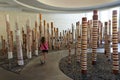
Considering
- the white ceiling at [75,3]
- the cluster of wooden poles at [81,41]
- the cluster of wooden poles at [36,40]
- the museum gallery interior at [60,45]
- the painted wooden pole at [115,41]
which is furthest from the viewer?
the white ceiling at [75,3]

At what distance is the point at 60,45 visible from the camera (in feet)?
49.3

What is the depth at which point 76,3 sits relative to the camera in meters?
16.2

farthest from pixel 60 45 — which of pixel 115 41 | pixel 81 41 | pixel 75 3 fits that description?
pixel 115 41

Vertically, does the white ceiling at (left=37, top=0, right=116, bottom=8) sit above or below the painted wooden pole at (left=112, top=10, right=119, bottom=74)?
above

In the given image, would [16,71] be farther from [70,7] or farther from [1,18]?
[70,7]

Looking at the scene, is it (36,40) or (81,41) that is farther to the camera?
(36,40)

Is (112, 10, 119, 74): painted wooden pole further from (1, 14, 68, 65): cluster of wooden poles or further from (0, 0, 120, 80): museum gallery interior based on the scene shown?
(1, 14, 68, 65): cluster of wooden poles

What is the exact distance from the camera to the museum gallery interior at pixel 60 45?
20.1ft

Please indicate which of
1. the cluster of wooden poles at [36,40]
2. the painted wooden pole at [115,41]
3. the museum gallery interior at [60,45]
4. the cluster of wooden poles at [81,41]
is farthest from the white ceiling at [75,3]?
the painted wooden pole at [115,41]

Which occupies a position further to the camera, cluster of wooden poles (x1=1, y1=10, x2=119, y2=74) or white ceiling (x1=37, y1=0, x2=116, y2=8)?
white ceiling (x1=37, y1=0, x2=116, y2=8)

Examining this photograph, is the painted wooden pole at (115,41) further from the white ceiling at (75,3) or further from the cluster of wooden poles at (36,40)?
the white ceiling at (75,3)

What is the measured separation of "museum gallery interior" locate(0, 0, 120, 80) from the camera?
20.1ft

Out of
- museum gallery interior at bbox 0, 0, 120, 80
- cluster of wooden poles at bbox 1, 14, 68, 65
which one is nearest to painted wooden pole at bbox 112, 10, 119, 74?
museum gallery interior at bbox 0, 0, 120, 80

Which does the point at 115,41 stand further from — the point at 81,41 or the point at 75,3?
the point at 75,3
